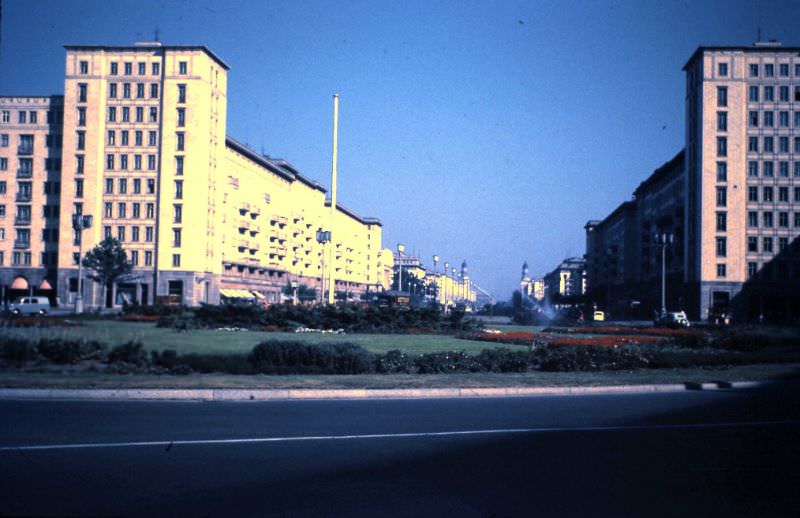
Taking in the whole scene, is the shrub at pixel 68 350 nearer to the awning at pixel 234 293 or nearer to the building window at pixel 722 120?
the awning at pixel 234 293

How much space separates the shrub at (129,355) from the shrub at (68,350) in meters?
1.10

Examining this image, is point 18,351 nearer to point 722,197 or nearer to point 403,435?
point 403,435

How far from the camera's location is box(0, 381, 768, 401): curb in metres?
13.6

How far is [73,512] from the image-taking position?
19.8 ft

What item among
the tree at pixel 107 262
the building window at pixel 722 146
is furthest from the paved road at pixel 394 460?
the building window at pixel 722 146

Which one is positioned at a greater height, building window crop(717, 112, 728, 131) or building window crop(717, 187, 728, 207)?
building window crop(717, 112, 728, 131)

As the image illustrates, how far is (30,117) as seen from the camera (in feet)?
284

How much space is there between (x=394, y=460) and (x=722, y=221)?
80317 millimetres

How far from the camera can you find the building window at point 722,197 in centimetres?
8006

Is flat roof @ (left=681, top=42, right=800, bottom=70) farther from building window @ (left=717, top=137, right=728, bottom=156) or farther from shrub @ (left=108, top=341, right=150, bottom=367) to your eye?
shrub @ (left=108, top=341, right=150, bottom=367)

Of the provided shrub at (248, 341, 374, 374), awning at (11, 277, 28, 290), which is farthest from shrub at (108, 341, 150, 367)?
awning at (11, 277, 28, 290)

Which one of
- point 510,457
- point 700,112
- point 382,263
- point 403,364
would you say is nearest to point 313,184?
point 382,263

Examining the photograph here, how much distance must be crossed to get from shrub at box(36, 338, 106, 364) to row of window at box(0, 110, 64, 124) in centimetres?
7628

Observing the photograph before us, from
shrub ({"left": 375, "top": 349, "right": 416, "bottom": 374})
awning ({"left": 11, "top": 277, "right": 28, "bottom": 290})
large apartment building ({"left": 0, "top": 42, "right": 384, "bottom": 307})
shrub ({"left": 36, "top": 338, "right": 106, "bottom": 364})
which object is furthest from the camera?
awning ({"left": 11, "top": 277, "right": 28, "bottom": 290})
